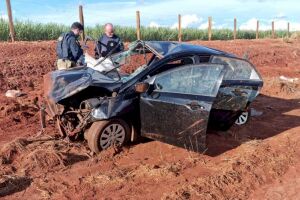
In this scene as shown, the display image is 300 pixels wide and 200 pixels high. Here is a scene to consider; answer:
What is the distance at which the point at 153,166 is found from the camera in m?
6.00

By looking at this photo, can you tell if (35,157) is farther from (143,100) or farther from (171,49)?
(171,49)

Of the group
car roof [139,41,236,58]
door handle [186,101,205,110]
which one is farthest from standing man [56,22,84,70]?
door handle [186,101,205,110]

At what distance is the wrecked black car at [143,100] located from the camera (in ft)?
20.6

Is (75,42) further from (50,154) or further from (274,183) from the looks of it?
(274,183)

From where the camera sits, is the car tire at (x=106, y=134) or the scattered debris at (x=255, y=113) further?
the scattered debris at (x=255, y=113)

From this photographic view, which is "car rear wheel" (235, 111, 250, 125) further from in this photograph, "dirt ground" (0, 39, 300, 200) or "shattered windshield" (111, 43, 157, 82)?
"shattered windshield" (111, 43, 157, 82)

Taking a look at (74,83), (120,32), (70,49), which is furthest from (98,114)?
(120,32)

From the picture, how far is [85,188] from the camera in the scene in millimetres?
5355

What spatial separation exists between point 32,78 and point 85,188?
7.59m

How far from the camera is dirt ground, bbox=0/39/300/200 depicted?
5316mm

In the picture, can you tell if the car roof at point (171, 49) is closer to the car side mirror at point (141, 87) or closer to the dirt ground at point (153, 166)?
the car side mirror at point (141, 87)

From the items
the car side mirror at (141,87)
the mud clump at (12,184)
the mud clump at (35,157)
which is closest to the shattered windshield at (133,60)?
the car side mirror at (141,87)

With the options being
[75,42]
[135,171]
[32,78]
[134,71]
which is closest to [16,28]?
[32,78]

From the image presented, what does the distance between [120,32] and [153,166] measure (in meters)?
23.2
